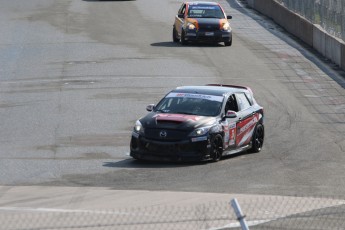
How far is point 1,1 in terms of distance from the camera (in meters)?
55.4

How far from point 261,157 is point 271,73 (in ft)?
43.9

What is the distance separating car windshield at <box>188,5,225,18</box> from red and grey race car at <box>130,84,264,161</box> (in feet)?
59.4

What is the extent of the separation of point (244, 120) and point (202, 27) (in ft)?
59.8

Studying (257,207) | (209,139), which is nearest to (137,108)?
(209,139)

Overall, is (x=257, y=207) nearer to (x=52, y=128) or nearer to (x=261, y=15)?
(x=52, y=128)

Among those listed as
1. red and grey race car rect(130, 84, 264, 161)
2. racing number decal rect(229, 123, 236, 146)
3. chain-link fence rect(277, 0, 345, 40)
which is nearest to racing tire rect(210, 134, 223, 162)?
red and grey race car rect(130, 84, 264, 161)

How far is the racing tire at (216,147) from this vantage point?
765 inches

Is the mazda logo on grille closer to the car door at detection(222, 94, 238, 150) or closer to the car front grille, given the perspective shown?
the car front grille

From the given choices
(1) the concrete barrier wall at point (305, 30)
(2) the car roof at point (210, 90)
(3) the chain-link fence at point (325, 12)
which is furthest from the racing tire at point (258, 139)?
(3) the chain-link fence at point (325, 12)

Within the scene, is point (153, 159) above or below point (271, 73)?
above

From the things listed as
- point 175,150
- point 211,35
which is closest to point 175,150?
point 175,150

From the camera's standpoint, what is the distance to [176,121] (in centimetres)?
1939

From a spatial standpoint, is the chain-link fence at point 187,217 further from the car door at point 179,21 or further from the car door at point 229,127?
the car door at point 179,21

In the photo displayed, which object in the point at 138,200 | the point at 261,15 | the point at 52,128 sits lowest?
the point at 261,15
